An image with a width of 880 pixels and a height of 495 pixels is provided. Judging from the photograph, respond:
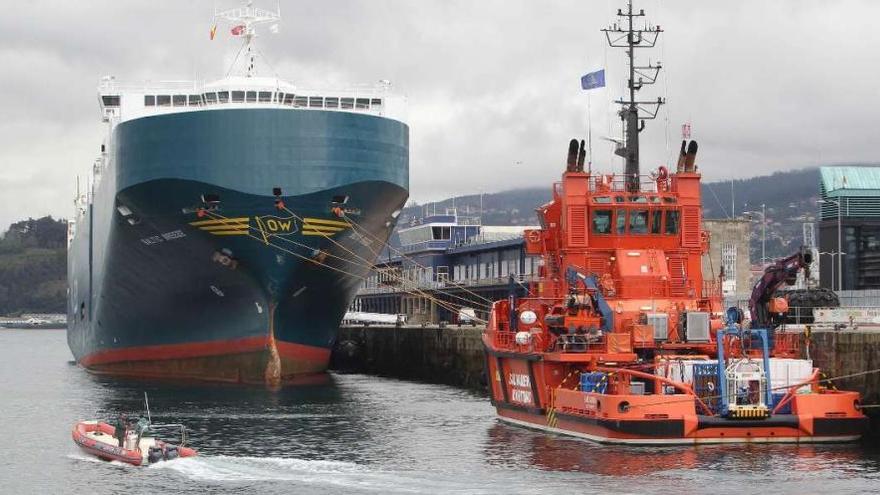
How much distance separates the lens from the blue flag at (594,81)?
130 ft

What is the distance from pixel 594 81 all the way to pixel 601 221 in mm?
5577

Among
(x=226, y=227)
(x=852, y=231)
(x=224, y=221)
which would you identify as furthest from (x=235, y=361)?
(x=852, y=231)

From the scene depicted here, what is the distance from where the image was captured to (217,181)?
48.4m

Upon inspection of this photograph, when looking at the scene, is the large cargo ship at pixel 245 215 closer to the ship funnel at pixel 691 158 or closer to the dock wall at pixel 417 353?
the dock wall at pixel 417 353

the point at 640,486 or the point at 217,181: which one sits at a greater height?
the point at 217,181

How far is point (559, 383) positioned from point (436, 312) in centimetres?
5616

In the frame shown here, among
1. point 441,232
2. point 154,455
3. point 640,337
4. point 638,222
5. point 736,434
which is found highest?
point 441,232

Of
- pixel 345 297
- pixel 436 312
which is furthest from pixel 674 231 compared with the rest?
pixel 436 312

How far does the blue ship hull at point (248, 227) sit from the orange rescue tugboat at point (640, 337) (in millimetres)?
13002

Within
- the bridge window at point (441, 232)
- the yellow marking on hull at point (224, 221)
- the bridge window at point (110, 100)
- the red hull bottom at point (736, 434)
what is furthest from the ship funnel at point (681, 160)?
the bridge window at point (441, 232)

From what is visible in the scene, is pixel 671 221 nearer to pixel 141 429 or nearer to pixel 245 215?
pixel 141 429

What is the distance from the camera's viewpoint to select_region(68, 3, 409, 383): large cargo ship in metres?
49.0

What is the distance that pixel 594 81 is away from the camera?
3994 cm

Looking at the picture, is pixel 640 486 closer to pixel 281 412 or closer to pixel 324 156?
pixel 281 412
